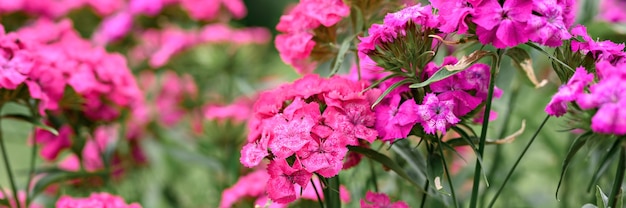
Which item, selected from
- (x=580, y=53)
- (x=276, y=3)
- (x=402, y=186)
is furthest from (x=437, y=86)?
(x=276, y=3)

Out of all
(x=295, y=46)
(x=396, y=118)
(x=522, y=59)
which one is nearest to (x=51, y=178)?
(x=295, y=46)

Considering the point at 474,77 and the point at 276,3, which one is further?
the point at 276,3

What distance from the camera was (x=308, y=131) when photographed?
2.60 ft

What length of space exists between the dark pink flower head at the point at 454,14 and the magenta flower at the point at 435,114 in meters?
0.08

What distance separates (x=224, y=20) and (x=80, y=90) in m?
0.83

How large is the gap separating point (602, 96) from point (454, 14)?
0.56 feet

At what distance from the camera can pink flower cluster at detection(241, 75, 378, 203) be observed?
31.0 inches

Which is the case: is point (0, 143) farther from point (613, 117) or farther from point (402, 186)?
point (613, 117)

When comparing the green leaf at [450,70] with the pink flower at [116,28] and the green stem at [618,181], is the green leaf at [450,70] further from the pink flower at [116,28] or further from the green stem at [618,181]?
the pink flower at [116,28]

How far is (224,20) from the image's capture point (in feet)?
6.53

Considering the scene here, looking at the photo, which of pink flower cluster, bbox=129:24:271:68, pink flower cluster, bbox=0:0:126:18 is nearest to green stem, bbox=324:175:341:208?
pink flower cluster, bbox=129:24:271:68

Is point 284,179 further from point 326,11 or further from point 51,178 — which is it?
point 51,178

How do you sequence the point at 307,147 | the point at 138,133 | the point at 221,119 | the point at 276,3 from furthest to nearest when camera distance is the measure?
the point at 276,3 < the point at 138,133 < the point at 221,119 < the point at 307,147

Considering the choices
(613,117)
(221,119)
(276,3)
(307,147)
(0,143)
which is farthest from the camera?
(276,3)
